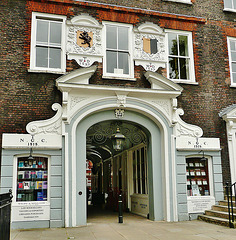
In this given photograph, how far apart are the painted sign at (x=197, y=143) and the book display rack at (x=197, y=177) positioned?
0.56 m

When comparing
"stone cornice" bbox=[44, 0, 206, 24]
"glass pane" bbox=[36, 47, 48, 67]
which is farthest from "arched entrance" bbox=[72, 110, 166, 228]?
"stone cornice" bbox=[44, 0, 206, 24]

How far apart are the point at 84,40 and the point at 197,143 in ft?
18.1

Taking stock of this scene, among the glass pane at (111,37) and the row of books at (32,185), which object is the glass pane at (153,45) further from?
the row of books at (32,185)

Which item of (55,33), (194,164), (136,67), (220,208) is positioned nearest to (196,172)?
(194,164)

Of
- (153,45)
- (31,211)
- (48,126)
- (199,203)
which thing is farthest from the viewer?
(153,45)

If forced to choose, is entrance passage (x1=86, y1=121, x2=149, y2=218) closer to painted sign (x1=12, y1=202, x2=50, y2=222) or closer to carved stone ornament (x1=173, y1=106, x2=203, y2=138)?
carved stone ornament (x1=173, y1=106, x2=203, y2=138)

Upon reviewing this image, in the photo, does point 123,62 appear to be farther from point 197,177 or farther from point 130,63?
point 197,177

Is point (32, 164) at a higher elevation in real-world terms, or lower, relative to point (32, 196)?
higher

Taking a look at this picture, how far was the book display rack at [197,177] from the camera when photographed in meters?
11.6

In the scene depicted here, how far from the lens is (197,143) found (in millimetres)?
11594

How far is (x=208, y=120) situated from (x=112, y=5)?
567 cm

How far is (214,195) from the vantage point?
1161cm

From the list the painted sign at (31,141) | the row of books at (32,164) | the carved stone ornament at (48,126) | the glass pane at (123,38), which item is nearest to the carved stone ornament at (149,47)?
the glass pane at (123,38)

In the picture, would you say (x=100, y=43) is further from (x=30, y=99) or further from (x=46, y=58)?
(x=30, y=99)
